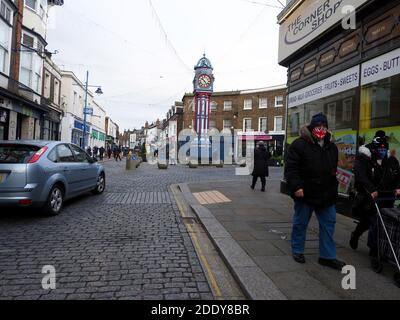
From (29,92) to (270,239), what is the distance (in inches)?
708

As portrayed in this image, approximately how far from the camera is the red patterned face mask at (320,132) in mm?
3852

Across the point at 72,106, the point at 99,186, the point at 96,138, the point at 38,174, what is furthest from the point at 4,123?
the point at 96,138

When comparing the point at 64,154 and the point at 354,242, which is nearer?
the point at 354,242

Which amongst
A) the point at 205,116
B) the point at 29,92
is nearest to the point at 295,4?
the point at 29,92

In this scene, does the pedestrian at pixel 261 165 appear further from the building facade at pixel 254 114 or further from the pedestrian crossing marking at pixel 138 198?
the building facade at pixel 254 114

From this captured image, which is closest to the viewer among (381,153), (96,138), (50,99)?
(381,153)

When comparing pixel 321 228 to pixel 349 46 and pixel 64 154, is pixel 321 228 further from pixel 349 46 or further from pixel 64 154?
pixel 64 154

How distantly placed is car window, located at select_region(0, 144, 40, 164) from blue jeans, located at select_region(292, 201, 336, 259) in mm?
4826

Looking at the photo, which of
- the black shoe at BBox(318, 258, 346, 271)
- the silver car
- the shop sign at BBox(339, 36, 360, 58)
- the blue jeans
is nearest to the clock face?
the shop sign at BBox(339, 36, 360, 58)

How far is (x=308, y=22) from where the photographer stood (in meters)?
8.63

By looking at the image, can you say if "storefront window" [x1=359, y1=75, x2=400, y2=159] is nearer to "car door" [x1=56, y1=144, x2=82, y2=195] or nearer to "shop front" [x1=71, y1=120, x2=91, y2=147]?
"car door" [x1=56, y1=144, x2=82, y2=195]

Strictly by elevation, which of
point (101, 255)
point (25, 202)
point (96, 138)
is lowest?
point (101, 255)

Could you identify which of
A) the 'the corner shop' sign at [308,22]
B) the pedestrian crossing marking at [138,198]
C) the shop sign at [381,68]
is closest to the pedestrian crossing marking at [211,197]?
the pedestrian crossing marking at [138,198]

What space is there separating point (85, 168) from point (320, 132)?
6102 mm
